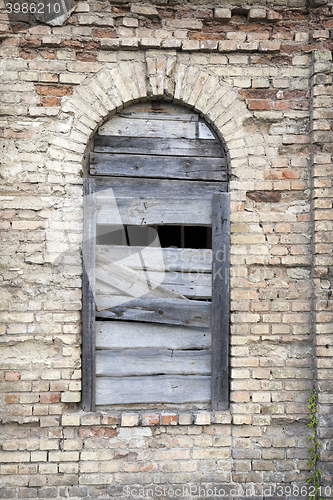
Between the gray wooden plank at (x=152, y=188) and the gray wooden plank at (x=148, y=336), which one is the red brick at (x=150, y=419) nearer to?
the gray wooden plank at (x=148, y=336)

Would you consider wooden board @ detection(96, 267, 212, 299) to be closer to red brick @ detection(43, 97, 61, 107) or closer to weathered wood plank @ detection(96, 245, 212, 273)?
weathered wood plank @ detection(96, 245, 212, 273)

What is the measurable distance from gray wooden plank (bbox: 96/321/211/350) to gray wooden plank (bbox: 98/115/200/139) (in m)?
1.49

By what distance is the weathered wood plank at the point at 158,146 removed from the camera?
2801 millimetres

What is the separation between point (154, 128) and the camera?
111 inches

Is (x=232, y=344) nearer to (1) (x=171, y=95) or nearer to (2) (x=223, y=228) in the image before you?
(2) (x=223, y=228)

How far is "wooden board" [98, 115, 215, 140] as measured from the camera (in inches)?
110

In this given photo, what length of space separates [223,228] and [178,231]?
1.23ft

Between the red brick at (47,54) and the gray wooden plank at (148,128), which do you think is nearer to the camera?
the red brick at (47,54)

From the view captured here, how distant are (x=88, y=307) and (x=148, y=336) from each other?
1.69ft

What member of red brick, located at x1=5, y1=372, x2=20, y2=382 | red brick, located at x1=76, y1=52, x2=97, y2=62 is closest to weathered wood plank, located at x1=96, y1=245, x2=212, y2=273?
red brick, located at x1=5, y1=372, x2=20, y2=382

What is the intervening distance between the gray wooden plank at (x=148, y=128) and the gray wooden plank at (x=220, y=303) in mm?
583

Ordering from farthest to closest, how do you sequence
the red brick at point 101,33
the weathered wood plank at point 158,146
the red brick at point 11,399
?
the weathered wood plank at point 158,146 < the red brick at point 101,33 < the red brick at point 11,399

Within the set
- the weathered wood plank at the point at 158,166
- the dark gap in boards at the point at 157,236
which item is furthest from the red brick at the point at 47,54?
the dark gap in boards at the point at 157,236

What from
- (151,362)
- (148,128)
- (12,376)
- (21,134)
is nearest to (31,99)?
(21,134)
